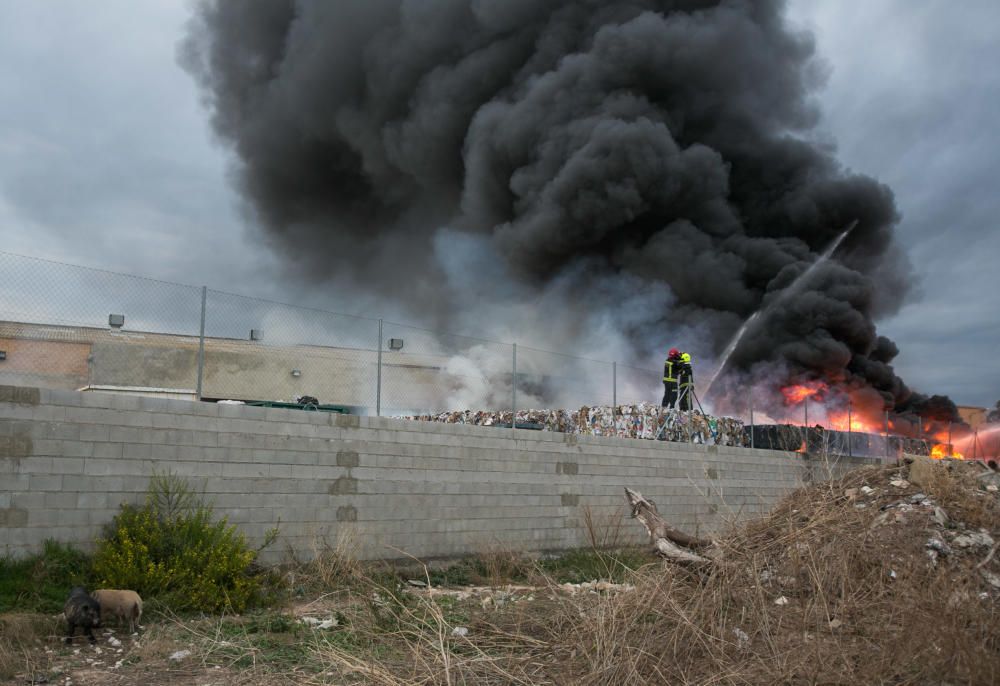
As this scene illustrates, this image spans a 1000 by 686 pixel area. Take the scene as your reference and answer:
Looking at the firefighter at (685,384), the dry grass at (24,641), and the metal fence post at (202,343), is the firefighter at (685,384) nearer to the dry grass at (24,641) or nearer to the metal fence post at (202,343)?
the metal fence post at (202,343)

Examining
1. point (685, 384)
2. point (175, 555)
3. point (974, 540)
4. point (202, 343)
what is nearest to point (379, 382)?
point (202, 343)

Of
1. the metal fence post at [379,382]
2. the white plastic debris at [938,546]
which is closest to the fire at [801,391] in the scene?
the metal fence post at [379,382]

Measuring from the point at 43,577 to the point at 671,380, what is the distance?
1315cm

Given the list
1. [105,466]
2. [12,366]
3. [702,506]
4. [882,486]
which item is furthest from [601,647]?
[702,506]

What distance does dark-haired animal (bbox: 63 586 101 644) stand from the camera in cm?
600

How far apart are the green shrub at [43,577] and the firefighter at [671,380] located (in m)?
12.7

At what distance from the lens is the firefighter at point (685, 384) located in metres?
17.3

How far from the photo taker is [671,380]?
17.6 m

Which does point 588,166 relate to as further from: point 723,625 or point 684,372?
point 723,625

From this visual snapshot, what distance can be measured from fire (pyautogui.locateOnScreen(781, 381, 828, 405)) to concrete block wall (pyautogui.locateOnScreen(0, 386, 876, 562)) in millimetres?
12929

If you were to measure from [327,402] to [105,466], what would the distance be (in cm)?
390

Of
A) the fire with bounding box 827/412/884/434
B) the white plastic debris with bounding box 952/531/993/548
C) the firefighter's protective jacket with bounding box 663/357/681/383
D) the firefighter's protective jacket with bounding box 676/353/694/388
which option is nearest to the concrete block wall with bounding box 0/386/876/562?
the white plastic debris with bounding box 952/531/993/548

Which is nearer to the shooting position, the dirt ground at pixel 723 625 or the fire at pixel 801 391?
the dirt ground at pixel 723 625

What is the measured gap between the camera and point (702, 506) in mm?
16484
